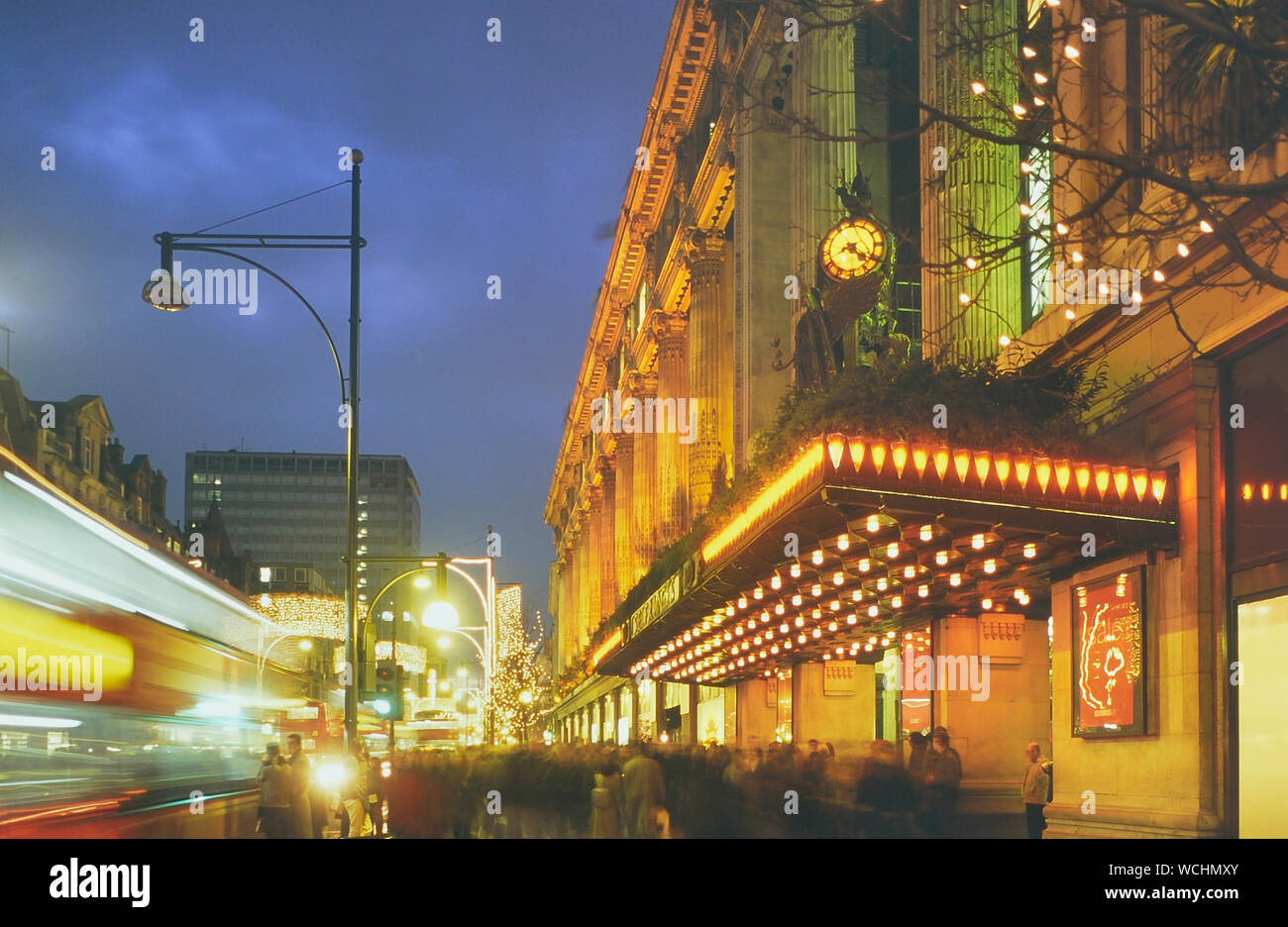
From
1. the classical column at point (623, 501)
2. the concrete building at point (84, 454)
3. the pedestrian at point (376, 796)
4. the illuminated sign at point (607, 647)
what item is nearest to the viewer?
the pedestrian at point (376, 796)

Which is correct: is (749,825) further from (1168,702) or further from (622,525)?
(622,525)

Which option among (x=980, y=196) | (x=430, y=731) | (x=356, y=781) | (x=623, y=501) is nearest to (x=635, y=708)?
(x=623, y=501)

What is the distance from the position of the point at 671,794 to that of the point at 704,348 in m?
25.5

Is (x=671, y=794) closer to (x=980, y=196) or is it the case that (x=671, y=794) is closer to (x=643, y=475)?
(x=980, y=196)

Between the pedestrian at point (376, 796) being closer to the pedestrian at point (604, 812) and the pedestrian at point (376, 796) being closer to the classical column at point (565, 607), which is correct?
the pedestrian at point (604, 812)

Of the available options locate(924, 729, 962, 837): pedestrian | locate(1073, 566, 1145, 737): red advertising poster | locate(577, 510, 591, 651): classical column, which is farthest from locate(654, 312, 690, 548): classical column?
locate(1073, 566, 1145, 737): red advertising poster

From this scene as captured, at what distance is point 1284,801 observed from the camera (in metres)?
14.0

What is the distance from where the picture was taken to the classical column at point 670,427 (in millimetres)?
50469

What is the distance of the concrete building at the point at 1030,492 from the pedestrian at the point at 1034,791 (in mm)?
374

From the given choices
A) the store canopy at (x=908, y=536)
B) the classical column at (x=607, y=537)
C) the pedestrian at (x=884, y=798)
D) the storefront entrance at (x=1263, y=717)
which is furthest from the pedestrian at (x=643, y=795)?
the classical column at (x=607, y=537)

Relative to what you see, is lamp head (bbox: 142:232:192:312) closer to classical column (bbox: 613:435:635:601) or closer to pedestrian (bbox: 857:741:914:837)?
pedestrian (bbox: 857:741:914:837)

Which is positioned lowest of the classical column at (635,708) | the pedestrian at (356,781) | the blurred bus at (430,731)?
the blurred bus at (430,731)

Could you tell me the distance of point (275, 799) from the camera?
1938cm
